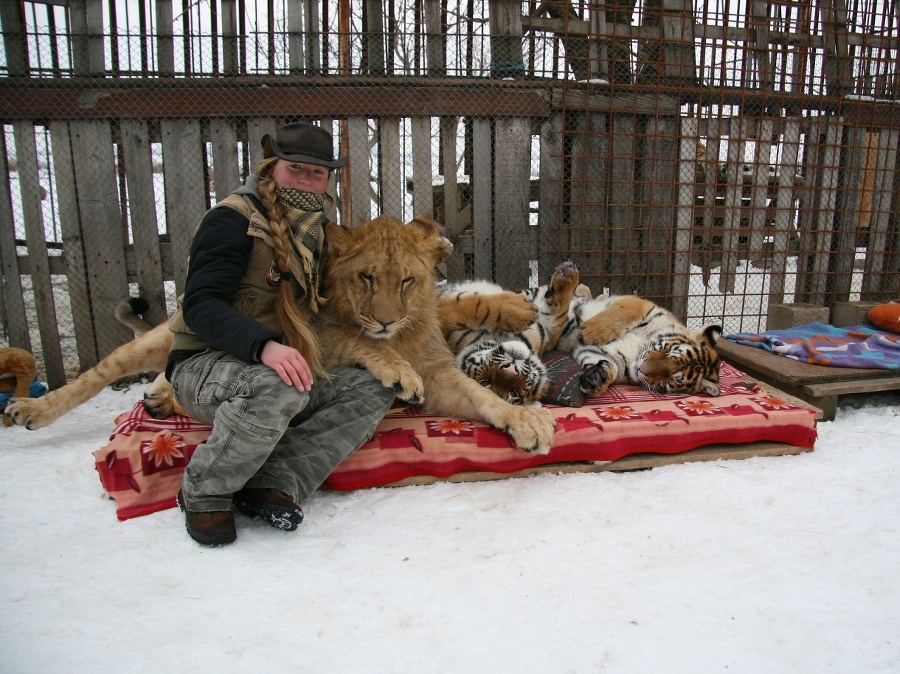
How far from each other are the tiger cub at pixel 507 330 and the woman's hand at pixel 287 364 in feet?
4.97

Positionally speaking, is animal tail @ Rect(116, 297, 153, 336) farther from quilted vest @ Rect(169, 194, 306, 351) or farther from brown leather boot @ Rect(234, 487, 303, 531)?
brown leather boot @ Rect(234, 487, 303, 531)

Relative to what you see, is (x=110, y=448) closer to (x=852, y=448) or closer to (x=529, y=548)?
(x=529, y=548)

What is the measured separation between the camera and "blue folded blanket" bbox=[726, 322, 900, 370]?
4328mm

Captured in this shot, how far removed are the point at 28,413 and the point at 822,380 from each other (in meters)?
5.11

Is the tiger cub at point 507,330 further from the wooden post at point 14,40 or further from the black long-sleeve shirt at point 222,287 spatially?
the wooden post at point 14,40

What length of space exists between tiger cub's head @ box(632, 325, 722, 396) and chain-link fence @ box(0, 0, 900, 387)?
1352mm

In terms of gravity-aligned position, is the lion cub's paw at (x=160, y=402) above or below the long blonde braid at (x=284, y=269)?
below

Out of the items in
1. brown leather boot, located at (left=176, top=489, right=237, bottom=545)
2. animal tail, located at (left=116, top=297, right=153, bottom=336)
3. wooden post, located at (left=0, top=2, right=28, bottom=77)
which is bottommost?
brown leather boot, located at (left=176, top=489, right=237, bottom=545)

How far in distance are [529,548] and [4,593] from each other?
1.95m

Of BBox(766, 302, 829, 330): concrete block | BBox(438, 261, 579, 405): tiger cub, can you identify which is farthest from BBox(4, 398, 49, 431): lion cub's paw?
BBox(766, 302, 829, 330): concrete block

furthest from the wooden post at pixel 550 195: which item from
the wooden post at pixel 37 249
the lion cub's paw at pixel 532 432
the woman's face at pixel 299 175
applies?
the wooden post at pixel 37 249

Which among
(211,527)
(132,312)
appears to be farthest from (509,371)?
(132,312)

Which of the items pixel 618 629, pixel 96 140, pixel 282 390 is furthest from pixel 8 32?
pixel 618 629

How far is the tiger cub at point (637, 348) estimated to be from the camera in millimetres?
4012
